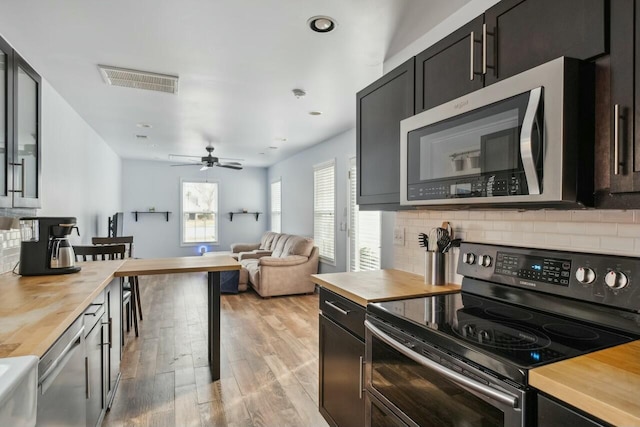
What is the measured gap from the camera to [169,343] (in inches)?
141

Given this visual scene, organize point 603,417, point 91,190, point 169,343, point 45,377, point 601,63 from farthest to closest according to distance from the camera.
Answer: point 91,190, point 169,343, point 45,377, point 601,63, point 603,417

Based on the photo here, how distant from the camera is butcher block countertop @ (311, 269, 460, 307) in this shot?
173 centimetres

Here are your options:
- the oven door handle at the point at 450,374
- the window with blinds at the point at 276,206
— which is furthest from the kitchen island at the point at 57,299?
the window with blinds at the point at 276,206

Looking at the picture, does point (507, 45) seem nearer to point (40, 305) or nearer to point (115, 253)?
point (40, 305)

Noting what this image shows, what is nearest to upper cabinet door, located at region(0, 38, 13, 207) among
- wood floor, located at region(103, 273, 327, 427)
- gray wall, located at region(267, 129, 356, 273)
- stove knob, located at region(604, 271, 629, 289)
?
wood floor, located at region(103, 273, 327, 427)

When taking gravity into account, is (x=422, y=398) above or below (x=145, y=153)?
below

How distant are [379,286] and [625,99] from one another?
1.29 meters

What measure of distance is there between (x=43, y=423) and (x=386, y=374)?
1.24 m

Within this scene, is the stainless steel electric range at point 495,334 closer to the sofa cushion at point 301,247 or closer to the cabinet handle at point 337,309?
the cabinet handle at point 337,309

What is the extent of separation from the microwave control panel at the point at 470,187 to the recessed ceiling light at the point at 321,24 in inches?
47.9

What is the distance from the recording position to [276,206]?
28.2 feet

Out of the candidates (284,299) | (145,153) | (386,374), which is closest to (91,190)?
(145,153)

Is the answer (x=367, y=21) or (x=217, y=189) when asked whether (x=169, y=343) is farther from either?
(x=217, y=189)

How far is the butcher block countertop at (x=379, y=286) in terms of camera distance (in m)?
1.73
